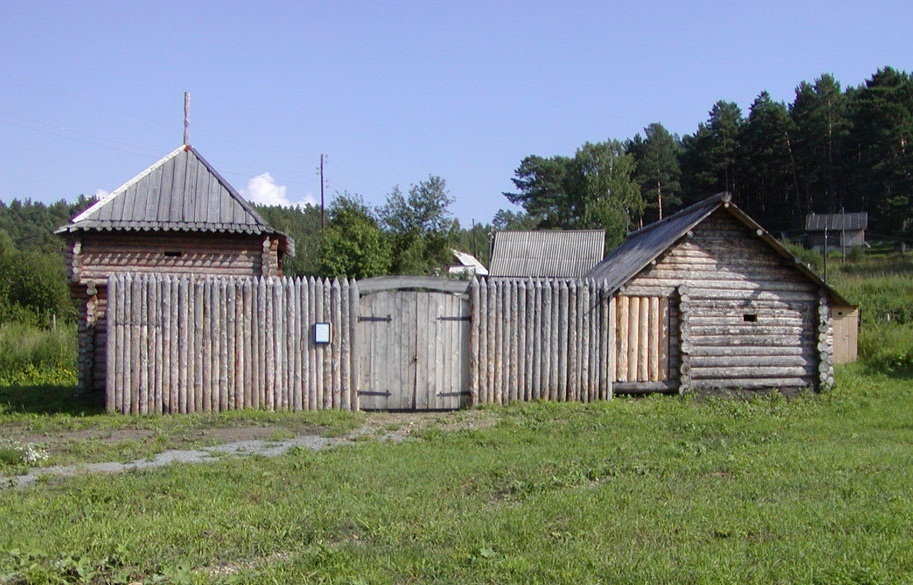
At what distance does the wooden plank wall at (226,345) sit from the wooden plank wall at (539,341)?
2335 millimetres

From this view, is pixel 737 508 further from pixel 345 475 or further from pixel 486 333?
pixel 486 333

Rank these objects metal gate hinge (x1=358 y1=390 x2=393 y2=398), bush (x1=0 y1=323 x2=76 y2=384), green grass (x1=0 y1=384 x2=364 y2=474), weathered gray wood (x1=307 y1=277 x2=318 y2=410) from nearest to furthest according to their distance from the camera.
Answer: green grass (x1=0 y1=384 x2=364 y2=474) → weathered gray wood (x1=307 y1=277 x2=318 y2=410) → metal gate hinge (x1=358 y1=390 x2=393 y2=398) → bush (x1=0 y1=323 x2=76 y2=384)

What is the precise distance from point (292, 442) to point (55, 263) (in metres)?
33.6

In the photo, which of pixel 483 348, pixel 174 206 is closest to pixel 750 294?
pixel 483 348

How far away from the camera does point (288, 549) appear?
577 centimetres

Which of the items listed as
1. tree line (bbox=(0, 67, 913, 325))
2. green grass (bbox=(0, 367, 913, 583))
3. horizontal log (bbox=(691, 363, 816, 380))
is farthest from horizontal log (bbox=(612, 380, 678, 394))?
tree line (bbox=(0, 67, 913, 325))

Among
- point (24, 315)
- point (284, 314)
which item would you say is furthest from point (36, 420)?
point (24, 315)

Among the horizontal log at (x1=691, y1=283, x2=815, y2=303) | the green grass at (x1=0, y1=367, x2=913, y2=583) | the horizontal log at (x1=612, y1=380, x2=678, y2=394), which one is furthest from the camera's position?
the horizontal log at (x1=691, y1=283, x2=815, y2=303)

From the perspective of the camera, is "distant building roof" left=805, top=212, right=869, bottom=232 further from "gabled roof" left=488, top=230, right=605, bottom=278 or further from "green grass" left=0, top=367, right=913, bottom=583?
"green grass" left=0, top=367, right=913, bottom=583

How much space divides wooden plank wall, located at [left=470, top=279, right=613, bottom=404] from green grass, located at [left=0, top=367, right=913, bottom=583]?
3372 millimetres

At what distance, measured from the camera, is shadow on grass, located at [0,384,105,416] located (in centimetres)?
1421

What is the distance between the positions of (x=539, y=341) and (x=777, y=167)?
50639 mm

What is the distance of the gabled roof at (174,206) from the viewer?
637 inches

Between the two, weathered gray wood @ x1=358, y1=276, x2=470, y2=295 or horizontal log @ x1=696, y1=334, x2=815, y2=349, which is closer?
weathered gray wood @ x1=358, y1=276, x2=470, y2=295
